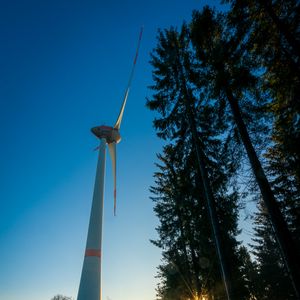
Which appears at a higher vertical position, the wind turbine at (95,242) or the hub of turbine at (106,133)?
the hub of turbine at (106,133)

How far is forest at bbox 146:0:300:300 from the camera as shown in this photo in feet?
22.3

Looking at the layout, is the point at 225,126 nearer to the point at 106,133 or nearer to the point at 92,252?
the point at 92,252

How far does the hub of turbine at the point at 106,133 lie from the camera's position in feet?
60.9

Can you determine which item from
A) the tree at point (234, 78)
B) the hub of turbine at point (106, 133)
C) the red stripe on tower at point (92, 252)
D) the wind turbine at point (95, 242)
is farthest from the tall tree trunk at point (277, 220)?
the hub of turbine at point (106, 133)

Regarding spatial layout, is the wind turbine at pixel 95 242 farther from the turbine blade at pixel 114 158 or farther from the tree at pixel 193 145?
the tree at pixel 193 145

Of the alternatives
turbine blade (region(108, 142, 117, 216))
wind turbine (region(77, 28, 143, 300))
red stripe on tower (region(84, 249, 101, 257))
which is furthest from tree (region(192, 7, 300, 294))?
turbine blade (region(108, 142, 117, 216))

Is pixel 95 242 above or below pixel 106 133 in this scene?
below

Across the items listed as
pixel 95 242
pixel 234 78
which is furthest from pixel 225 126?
pixel 95 242

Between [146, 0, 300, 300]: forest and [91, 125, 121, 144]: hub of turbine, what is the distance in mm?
7394

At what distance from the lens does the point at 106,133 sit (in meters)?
18.6

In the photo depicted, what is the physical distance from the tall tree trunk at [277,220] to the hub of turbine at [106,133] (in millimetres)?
12608

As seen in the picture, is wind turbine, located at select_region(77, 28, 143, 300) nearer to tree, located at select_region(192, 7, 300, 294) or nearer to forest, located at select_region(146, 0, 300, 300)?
forest, located at select_region(146, 0, 300, 300)

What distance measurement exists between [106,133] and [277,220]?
1496 centimetres

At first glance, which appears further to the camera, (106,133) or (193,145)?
(106,133)
